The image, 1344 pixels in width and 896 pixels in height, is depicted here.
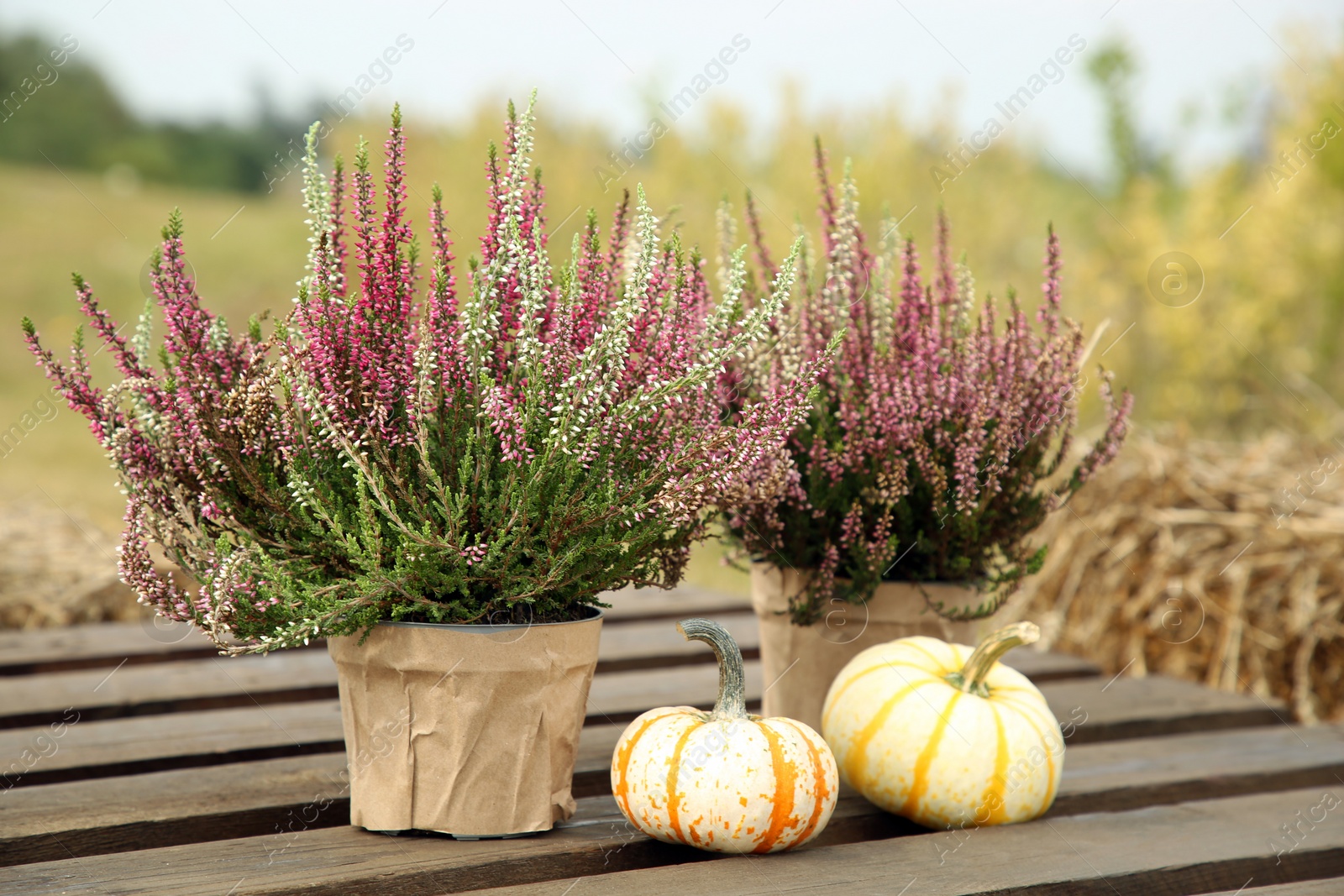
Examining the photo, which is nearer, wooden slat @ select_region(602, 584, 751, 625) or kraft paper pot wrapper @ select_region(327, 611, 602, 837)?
kraft paper pot wrapper @ select_region(327, 611, 602, 837)

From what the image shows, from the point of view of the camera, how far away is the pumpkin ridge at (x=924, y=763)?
58.9 inches

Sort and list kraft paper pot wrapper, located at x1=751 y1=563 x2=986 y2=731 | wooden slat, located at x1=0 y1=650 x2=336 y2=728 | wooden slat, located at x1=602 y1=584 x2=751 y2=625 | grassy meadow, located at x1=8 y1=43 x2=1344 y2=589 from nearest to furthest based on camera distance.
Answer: kraft paper pot wrapper, located at x1=751 y1=563 x2=986 y2=731, wooden slat, located at x1=0 y1=650 x2=336 y2=728, wooden slat, located at x1=602 y1=584 x2=751 y2=625, grassy meadow, located at x1=8 y1=43 x2=1344 y2=589

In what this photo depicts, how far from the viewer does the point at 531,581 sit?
131cm

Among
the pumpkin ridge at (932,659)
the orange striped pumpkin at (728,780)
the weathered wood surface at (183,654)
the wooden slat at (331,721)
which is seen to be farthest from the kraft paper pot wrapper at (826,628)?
the weathered wood surface at (183,654)

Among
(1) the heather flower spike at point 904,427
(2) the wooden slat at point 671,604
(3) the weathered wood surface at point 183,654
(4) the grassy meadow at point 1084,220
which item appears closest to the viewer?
(1) the heather flower spike at point 904,427

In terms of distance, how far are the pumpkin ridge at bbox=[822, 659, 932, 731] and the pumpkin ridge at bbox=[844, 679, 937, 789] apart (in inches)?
1.1

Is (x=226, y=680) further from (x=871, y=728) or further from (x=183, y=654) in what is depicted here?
(x=871, y=728)

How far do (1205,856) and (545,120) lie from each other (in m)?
9.42

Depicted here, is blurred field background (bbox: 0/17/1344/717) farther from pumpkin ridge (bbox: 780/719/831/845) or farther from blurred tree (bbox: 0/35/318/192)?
blurred tree (bbox: 0/35/318/192)

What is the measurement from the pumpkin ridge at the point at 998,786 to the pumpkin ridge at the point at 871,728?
12 centimetres

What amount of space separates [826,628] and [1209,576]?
1.44 meters

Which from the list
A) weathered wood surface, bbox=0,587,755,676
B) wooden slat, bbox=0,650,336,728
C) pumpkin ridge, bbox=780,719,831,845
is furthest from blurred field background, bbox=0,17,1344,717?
pumpkin ridge, bbox=780,719,831,845

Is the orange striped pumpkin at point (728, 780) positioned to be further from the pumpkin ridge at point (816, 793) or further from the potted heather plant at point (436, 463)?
the potted heather plant at point (436, 463)

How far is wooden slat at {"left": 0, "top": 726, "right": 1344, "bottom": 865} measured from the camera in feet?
4.61
